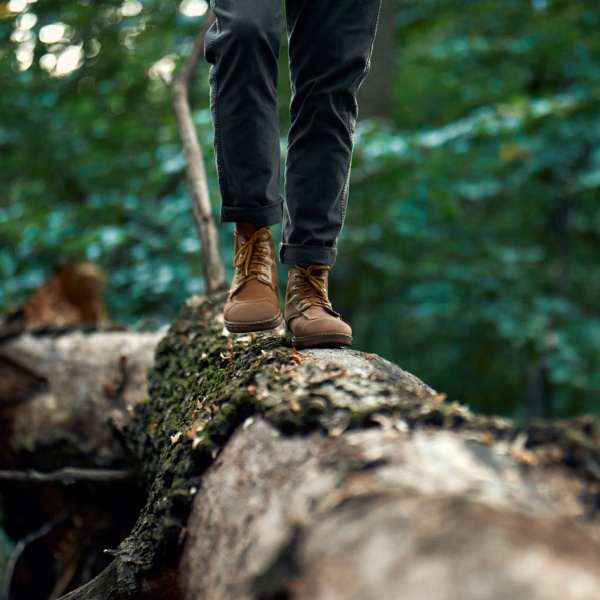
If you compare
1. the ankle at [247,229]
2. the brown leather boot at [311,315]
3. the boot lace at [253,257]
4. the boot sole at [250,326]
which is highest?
the ankle at [247,229]

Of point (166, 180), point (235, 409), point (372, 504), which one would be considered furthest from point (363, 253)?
point (372, 504)

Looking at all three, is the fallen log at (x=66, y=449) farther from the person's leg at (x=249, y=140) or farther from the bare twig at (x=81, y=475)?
the person's leg at (x=249, y=140)

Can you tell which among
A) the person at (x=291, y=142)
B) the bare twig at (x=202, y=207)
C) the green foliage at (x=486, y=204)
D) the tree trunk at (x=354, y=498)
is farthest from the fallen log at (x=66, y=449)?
the green foliage at (x=486, y=204)

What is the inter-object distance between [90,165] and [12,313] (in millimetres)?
1655

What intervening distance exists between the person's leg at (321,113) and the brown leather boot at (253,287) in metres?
0.06

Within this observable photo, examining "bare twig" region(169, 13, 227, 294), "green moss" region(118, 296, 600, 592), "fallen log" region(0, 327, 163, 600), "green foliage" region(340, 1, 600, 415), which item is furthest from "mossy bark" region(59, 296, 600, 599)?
"green foliage" region(340, 1, 600, 415)

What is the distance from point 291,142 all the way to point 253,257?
33 centimetres

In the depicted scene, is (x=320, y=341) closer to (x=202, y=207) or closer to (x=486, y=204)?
(x=202, y=207)

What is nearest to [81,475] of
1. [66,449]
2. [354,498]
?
[66,449]

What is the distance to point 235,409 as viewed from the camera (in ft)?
4.41

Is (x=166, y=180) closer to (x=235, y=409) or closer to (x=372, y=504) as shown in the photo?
(x=235, y=409)

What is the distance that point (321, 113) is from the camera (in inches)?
69.8

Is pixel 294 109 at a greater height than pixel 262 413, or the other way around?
pixel 294 109

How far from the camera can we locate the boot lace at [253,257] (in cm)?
190
